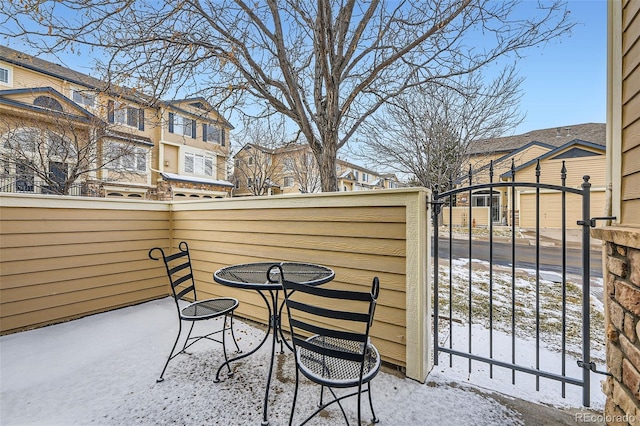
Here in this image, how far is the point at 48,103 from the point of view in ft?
26.6

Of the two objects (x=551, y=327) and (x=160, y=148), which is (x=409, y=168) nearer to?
(x=551, y=327)

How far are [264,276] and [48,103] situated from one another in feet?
34.2

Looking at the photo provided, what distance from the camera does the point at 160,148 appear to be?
575 inches

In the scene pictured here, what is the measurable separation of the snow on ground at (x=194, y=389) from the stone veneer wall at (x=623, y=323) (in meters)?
0.51

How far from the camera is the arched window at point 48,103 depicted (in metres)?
8.05

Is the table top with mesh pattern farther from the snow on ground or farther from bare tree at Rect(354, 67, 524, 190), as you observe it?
bare tree at Rect(354, 67, 524, 190)

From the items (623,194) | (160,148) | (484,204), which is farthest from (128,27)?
(484,204)

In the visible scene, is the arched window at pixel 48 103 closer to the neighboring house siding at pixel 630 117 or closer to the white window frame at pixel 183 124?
the white window frame at pixel 183 124

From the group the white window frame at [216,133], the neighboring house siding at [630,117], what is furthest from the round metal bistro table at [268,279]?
the white window frame at [216,133]

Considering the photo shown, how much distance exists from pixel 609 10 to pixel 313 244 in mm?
2552

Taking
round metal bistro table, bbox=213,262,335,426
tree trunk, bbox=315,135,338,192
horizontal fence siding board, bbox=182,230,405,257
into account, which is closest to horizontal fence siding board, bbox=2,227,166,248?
horizontal fence siding board, bbox=182,230,405,257

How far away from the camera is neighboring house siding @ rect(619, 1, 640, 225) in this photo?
4.26 feet

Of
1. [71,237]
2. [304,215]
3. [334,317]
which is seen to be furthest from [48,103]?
[334,317]

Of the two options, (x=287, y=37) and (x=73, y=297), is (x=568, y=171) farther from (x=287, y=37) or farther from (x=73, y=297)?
(x=73, y=297)
